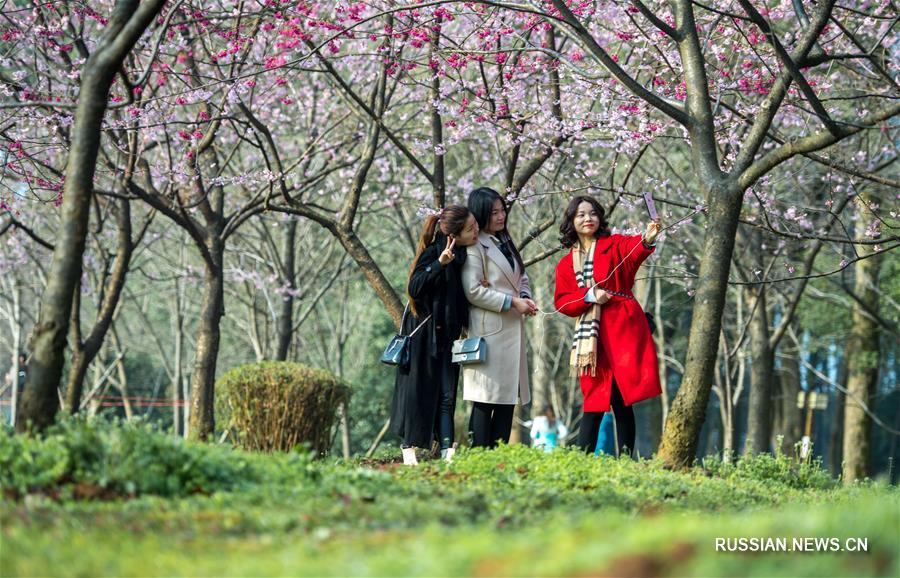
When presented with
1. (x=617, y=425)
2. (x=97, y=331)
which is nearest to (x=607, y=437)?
(x=617, y=425)

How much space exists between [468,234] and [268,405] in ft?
6.96

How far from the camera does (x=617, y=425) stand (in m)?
8.41

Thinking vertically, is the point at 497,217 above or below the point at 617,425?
above

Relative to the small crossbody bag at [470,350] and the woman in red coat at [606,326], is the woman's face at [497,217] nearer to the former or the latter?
the small crossbody bag at [470,350]

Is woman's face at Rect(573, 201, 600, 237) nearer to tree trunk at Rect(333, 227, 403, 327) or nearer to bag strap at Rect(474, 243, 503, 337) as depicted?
bag strap at Rect(474, 243, 503, 337)

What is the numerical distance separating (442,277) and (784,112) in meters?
5.86

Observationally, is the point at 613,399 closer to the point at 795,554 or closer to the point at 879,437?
the point at 795,554

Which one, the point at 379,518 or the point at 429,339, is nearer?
Result: the point at 379,518

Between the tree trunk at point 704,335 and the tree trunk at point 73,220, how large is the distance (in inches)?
155

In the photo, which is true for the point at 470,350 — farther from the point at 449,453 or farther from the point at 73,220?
the point at 73,220

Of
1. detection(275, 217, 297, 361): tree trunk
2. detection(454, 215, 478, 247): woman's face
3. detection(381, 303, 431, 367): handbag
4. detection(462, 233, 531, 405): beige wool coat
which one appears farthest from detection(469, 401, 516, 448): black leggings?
detection(275, 217, 297, 361): tree trunk

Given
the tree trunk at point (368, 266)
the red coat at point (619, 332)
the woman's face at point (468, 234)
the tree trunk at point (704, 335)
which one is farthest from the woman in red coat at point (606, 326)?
the tree trunk at point (368, 266)

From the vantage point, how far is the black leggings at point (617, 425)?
27.3ft

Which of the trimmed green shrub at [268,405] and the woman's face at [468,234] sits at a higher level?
the woman's face at [468,234]
